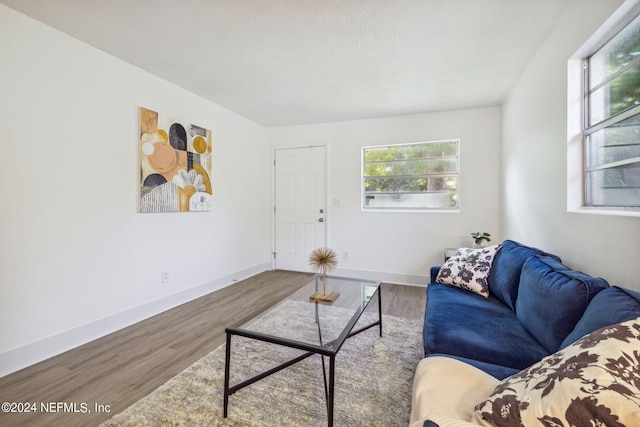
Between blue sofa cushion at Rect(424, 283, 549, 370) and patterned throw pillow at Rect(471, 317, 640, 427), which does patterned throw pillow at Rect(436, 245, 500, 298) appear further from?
patterned throw pillow at Rect(471, 317, 640, 427)

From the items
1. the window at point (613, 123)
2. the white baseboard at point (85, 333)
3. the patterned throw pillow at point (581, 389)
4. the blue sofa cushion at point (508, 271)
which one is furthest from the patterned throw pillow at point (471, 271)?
the white baseboard at point (85, 333)

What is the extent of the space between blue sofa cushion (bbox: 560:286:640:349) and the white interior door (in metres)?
3.36

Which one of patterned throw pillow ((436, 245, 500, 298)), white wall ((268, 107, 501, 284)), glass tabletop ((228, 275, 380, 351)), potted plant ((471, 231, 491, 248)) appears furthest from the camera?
white wall ((268, 107, 501, 284))

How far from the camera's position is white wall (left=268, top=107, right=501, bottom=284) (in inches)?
141

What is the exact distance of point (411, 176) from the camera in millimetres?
3896

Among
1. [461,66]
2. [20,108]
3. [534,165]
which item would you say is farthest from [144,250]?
[534,165]

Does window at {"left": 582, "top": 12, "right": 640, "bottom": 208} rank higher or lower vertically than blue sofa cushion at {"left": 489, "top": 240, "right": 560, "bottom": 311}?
higher

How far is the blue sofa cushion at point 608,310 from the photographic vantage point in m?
0.93

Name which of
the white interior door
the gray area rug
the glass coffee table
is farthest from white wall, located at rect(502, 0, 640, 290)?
the white interior door

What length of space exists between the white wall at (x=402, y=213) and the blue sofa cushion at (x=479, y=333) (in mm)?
1863

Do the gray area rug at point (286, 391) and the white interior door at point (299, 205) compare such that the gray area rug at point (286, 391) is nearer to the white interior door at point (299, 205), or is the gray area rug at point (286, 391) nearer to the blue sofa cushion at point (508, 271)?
the blue sofa cushion at point (508, 271)

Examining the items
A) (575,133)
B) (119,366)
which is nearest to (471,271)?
(575,133)

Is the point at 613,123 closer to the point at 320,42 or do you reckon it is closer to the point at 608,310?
the point at 608,310

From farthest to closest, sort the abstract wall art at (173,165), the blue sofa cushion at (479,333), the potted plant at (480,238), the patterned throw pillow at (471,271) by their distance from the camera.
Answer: the potted plant at (480,238) < the abstract wall art at (173,165) < the patterned throw pillow at (471,271) < the blue sofa cushion at (479,333)
